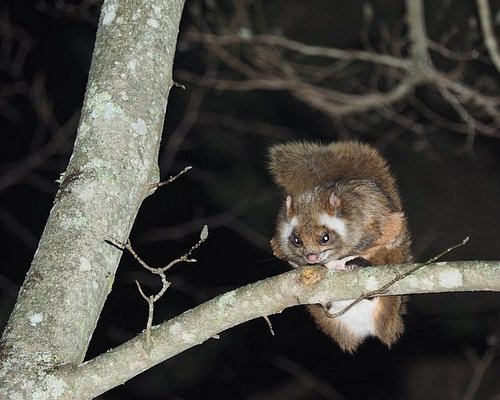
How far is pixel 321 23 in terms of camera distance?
9.89 metres

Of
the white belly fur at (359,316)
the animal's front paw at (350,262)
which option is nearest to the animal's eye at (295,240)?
the animal's front paw at (350,262)

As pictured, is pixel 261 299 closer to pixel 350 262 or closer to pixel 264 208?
pixel 350 262

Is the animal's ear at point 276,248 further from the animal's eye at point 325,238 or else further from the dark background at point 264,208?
the dark background at point 264,208

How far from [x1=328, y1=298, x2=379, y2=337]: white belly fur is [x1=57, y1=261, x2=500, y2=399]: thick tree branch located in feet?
4.84

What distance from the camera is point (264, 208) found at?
9.88 meters

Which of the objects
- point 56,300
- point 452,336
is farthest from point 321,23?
point 56,300

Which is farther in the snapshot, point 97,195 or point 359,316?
point 359,316

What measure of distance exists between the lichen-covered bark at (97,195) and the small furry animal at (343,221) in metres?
1.49

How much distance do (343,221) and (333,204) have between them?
0.10 meters

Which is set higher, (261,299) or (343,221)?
(343,221)

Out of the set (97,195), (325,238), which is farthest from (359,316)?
(97,195)

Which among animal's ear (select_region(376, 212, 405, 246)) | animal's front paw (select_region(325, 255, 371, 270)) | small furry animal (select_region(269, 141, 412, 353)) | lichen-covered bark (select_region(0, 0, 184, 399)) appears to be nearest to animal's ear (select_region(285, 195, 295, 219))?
small furry animal (select_region(269, 141, 412, 353))

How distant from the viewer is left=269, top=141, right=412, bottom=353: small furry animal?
414 cm

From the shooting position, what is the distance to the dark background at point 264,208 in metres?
9.20
